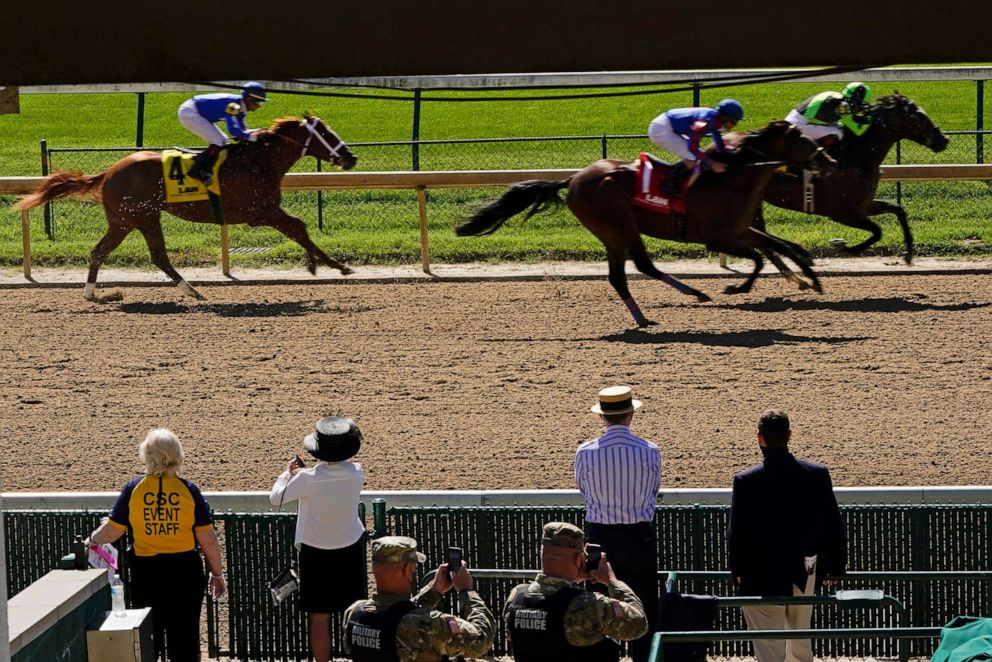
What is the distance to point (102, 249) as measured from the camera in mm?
15695

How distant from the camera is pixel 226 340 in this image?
1335cm

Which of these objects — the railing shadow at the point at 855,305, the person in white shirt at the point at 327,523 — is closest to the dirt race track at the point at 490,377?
the railing shadow at the point at 855,305

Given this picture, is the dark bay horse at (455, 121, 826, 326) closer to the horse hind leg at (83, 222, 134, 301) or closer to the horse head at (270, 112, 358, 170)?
the horse head at (270, 112, 358, 170)

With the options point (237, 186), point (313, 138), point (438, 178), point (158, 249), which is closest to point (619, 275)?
point (313, 138)

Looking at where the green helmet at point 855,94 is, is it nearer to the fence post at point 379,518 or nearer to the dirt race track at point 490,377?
→ the dirt race track at point 490,377

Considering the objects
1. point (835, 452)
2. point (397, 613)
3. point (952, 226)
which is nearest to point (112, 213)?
point (835, 452)

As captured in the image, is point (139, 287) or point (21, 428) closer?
point (21, 428)

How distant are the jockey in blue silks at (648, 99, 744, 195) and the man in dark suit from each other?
319 inches

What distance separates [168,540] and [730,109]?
863 cm

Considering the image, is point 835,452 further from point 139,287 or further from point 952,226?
point 952,226

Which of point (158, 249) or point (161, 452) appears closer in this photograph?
point (161, 452)

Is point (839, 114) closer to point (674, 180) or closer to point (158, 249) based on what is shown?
point (674, 180)

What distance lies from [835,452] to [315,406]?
12.3ft

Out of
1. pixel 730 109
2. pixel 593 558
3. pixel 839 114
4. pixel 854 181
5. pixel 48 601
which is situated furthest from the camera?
pixel 839 114
